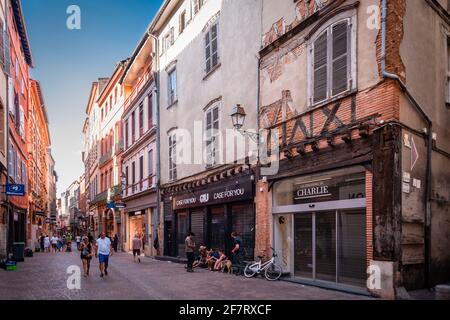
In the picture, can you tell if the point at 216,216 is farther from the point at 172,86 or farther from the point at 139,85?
the point at 139,85

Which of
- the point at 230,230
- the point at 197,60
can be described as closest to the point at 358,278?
the point at 230,230

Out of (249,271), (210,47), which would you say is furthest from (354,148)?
(210,47)

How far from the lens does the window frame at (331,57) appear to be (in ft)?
36.6

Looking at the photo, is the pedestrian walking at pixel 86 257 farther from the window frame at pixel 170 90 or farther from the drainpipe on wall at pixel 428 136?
the drainpipe on wall at pixel 428 136

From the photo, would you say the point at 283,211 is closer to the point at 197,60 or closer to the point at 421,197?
A: the point at 421,197

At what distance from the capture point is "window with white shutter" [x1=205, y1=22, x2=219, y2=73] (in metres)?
18.6

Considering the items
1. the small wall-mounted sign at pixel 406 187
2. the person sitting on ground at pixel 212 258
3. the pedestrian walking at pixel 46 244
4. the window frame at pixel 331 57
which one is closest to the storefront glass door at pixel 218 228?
the person sitting on ground at pixel 212 258

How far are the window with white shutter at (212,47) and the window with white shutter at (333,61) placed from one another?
6613mm

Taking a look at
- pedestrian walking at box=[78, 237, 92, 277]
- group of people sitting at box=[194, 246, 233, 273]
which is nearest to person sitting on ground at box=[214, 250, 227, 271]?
group of people sitting at box=[194, 246, 233, 273]

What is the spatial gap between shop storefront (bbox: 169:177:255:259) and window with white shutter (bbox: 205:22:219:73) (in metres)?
4.97

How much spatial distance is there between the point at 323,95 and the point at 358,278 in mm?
4711

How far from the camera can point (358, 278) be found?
11.0 m

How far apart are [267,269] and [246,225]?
2557 millimetres

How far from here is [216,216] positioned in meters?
18.5
